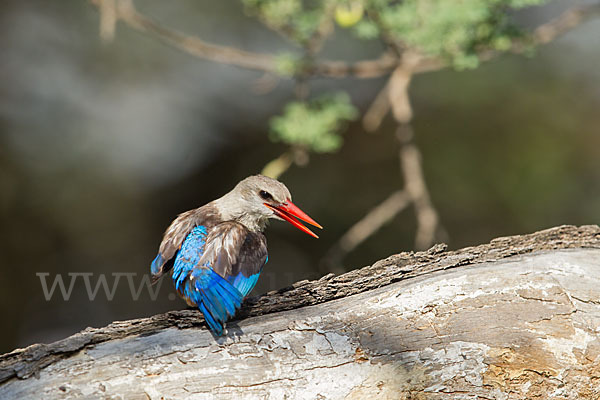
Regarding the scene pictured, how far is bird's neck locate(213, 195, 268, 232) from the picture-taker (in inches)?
101

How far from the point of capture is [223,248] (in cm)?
218

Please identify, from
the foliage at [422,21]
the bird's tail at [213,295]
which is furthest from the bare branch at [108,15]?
the bird's tail at [213,295]

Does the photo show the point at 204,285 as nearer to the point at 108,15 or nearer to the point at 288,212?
the point at 288,212

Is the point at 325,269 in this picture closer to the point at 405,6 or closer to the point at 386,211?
the point at 386,211

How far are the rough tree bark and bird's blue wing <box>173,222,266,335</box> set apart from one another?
6 centimetres

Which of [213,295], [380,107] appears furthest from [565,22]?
[213,295]

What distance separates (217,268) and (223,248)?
0.11 meters

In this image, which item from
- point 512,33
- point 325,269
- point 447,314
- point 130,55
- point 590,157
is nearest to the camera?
point 447,314

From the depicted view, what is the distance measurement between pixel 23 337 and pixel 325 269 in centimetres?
285

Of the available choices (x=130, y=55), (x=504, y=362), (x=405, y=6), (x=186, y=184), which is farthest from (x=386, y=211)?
(x=130, y=55)

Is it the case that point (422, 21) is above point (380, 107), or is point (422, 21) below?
below

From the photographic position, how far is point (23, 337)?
4891mm

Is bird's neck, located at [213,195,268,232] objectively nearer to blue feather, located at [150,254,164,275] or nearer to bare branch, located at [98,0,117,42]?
blue feather, located at [150,254,164,275]

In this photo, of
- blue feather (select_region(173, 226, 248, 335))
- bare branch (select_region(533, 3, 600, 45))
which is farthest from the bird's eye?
bare branch (select_region(533, 3, 600, 45))
